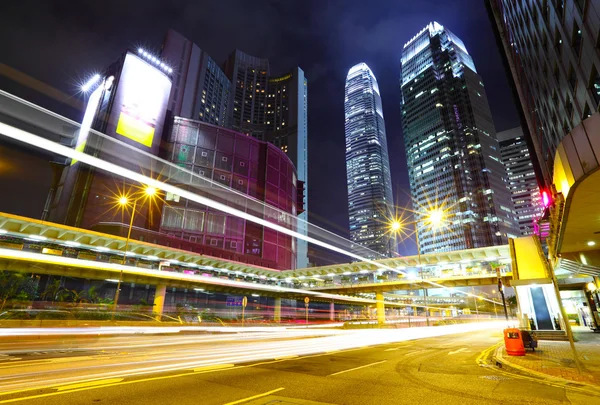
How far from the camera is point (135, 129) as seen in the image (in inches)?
2707

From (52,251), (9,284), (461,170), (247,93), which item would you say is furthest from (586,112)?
(247,93)

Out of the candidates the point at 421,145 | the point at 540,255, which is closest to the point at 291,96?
the point at 421,145

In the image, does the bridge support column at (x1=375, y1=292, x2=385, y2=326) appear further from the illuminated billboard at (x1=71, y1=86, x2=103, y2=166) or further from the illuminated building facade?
the illuminated billboard at (x1=71, y1=86, x2=103, y2=166)

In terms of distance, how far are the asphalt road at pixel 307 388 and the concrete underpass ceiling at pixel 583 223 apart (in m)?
5.89

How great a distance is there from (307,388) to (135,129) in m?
75.6

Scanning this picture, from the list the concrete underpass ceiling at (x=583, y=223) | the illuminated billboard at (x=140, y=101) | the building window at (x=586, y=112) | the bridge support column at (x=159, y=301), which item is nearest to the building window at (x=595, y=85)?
the building window at (x=586, y=112)

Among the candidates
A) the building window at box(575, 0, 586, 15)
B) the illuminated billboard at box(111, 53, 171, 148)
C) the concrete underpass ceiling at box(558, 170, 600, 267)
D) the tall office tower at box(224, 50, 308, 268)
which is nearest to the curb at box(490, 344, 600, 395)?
the concrete underpass ceiling at box(558, 170, 600, 267)

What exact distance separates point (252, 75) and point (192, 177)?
131m

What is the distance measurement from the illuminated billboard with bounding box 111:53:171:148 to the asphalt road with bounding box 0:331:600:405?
2779 inches

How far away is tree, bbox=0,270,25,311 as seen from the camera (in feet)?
115

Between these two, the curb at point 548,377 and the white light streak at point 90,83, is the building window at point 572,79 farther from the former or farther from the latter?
the white light streak at point 90,83

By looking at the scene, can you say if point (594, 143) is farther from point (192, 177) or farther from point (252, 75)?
point (252, 75)

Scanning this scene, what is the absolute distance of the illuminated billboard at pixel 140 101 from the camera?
67188 mm

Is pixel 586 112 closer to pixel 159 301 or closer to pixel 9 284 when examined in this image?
pixel 159 301
